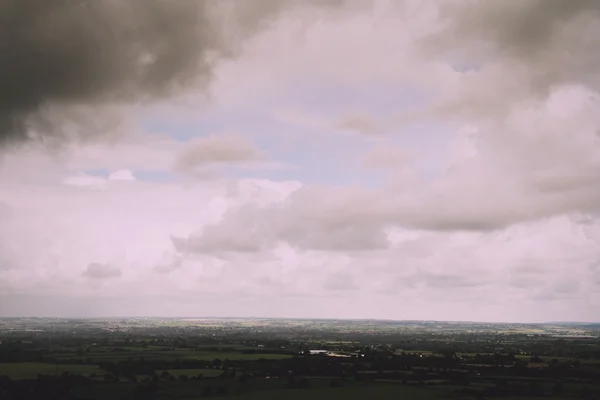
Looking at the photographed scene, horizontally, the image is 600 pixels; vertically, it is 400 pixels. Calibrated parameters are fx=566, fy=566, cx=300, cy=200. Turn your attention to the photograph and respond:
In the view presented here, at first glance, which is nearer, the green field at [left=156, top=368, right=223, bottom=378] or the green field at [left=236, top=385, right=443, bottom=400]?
the green field at [left=236, top=385, right=443, bottom=400]

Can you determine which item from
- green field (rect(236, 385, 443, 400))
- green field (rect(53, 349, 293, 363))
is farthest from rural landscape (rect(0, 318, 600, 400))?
green field (rect(53, 349, 293, 363))

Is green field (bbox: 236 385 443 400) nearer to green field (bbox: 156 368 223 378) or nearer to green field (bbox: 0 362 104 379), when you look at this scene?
green field (bbox: 156 368 223 378)

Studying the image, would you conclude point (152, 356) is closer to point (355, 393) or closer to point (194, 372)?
point (194, 372)

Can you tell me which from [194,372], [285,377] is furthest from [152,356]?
[285,377]

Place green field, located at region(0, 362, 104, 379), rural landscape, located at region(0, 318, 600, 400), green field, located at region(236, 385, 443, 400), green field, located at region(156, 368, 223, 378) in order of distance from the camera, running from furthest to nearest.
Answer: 1. green field, located at region(156, 368, 223, 378)
2. green field, located at region(0, 362, 104, 379)
3. rural landscape, located at region(0, 318, 600, 400)
4. green field, located at region(236, 385, 443, 400)

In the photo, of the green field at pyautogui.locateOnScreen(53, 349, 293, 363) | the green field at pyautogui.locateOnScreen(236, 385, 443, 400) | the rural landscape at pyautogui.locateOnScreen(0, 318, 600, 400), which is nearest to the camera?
the green field at pyautogui.locateOnScreen(236, 385, 443, 400)

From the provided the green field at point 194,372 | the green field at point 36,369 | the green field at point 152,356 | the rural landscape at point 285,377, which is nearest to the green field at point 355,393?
the rural landscape at point 285,377

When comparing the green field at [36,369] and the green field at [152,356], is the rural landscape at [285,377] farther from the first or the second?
the green field at [152,356]

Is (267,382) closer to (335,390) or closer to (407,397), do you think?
(335,390)

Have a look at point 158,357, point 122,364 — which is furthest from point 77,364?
point 158,357
